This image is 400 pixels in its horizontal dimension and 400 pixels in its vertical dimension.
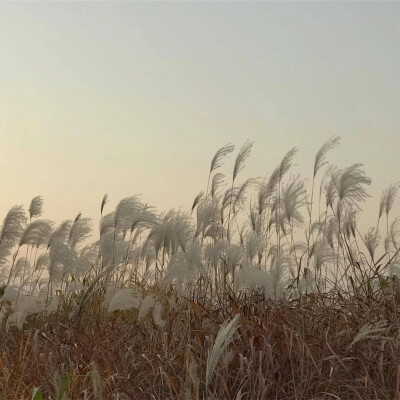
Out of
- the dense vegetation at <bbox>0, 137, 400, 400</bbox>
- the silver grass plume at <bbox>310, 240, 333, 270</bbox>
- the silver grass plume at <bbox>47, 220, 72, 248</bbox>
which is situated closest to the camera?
the dense vegetation at <bbox>0, 137, 400, 400</bbox>

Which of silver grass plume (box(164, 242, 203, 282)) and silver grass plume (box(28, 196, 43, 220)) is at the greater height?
silver grass plume (box(28, 196, 43, 220))

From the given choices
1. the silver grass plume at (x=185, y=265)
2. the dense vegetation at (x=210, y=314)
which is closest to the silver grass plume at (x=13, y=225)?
the dense vegetation at (x=210, y=314)

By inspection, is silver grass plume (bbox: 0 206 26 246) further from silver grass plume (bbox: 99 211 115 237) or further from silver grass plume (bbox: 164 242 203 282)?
silver grass plume (bbox: 164 242 203 282)

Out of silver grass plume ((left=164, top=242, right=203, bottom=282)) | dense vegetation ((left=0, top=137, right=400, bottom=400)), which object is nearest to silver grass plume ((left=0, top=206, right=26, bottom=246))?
dense vegetation ((left=0, top=137, right=400, bottom=400))

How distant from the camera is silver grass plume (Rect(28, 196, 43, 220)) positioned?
7980 mm

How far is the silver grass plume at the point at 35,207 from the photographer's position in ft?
26.2

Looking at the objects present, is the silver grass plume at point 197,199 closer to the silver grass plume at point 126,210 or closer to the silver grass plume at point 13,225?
the silver grass plume at point 126,210

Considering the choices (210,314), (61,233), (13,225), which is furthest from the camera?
(61,233)

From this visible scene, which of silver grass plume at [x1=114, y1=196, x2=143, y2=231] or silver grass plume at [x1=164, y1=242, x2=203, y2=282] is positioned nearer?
silver grass plume at [x1=164, y1=242, x2=203, y2=282]

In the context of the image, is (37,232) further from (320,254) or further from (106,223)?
(320,254)

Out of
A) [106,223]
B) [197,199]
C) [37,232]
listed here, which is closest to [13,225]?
[37,232]

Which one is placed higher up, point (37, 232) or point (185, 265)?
point (37, 232)

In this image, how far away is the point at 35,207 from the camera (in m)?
8.02

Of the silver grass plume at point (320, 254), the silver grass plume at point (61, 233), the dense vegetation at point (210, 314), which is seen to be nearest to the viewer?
the dense vegetation at point (210, 314)
